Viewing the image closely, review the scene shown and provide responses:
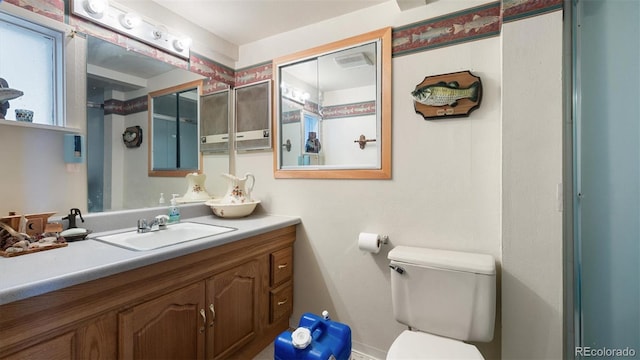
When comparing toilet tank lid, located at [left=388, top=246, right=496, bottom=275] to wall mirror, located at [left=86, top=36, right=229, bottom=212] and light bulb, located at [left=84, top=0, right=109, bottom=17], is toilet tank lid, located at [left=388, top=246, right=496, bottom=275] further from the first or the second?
light bulb, located at [left=84, top=0, right=109, bottom=17]

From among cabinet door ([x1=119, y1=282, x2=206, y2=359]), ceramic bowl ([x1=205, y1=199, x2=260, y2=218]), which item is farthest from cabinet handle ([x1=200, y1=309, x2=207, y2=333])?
ceramic bowl ([x1=205, y1=199, x2=260, y2=218])

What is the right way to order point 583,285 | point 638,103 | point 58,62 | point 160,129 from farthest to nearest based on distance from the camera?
point 160,129, point 58,62, point 583,285, point 638,103

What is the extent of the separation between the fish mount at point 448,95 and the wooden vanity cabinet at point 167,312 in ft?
3.84

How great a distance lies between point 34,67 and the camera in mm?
1302

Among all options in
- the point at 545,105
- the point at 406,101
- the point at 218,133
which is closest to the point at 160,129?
the point at 218,133

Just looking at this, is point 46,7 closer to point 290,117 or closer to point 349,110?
point 290,117

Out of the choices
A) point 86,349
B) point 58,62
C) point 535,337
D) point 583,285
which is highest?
point 58,62

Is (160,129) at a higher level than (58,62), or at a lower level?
lower

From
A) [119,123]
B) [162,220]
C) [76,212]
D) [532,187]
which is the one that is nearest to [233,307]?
[162,220]

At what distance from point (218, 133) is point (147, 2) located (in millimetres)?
913

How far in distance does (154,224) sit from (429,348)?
1.56m

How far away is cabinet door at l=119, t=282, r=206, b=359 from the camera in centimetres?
106

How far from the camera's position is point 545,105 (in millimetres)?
1207

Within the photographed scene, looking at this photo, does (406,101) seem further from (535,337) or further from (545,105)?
(535,337)
